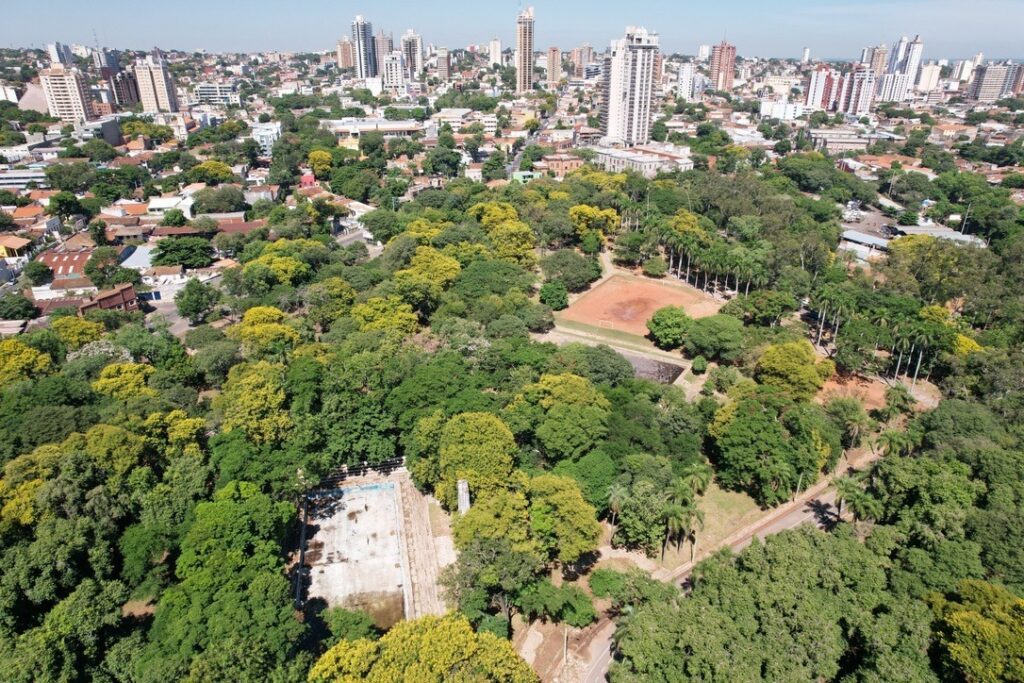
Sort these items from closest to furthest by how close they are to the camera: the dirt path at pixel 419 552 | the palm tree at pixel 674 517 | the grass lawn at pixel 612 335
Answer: the palm tree at pixel 674 517 → the dirt path at pixel 419 552 → the grass lawn at pixel 612 335

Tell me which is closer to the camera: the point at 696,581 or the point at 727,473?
the point at 696,581

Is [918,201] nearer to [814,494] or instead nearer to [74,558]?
[814,494]

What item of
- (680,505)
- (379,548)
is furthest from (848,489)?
(379,548)

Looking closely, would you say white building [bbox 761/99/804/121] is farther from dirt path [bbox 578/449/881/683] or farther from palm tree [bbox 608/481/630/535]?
palm tree [bbox 608/481/630/535]

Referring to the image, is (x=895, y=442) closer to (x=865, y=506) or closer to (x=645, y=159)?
(x=865, y=506)

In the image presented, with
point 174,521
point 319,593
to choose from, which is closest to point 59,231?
point 174,521

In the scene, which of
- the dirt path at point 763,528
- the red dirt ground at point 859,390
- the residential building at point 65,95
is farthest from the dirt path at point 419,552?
the residential building at point 65,95

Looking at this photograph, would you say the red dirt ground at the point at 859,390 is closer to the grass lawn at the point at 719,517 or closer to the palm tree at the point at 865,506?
the grass lawn at the point at 719,517
